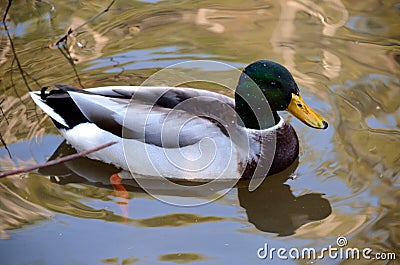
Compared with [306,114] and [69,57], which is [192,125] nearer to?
[306,114]

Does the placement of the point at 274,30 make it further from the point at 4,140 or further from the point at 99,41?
the point at 4,140

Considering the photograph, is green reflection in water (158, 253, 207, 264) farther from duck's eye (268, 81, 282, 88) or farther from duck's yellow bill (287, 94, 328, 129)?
duck's eye (268, 81, 282, 88)

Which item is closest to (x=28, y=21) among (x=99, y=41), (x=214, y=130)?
(x=99, y=41)

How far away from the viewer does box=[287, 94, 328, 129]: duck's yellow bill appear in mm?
4738

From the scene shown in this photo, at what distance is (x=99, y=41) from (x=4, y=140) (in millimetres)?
1688

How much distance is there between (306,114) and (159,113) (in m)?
0.99

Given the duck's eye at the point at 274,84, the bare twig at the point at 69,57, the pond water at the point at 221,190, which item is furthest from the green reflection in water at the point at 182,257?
the bare twig at the point at 69,57

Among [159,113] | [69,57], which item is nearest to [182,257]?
[159,113]

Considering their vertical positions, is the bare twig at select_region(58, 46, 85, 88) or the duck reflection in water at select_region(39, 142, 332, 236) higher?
the bare twig at select_region(58, 46, 85, 88)

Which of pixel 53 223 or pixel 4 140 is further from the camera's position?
pixel 4 140

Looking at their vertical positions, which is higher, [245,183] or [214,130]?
[214,130]

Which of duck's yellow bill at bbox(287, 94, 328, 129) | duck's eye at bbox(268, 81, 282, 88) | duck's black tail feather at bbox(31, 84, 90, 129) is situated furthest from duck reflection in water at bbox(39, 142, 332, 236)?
duck's eye at bbox(268, 81, 282, 88)

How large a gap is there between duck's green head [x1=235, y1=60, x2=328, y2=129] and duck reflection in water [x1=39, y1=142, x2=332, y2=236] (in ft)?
1.42

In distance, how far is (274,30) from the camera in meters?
Result: 6.70
